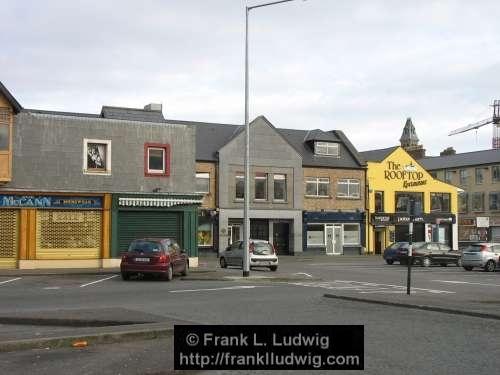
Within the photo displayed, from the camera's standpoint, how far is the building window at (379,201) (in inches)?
2205

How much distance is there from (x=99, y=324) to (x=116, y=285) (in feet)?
33.4

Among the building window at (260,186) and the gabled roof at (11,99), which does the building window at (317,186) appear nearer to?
the building window at (260,186)

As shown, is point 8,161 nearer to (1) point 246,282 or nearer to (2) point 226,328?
(1) point 246,282

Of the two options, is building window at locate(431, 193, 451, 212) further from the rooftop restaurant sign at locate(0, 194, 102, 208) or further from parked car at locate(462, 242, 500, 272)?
the rooftop restaurant sign at locate(0, 194, 102, 208)

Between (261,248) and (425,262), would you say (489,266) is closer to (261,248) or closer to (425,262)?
(425,262)

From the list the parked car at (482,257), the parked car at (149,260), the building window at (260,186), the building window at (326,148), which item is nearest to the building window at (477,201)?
the building window at (326,148)

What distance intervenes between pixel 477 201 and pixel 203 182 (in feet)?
120

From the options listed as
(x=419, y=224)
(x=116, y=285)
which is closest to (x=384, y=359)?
(x=116, y=285)

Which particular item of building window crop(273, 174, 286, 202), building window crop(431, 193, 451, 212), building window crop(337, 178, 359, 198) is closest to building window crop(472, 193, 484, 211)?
building window crop(431, 193, 451, 212)

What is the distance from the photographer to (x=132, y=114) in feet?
119

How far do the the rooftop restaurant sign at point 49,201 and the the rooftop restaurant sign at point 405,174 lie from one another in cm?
3169

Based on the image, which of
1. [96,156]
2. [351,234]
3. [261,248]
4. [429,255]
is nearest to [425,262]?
[429,255]

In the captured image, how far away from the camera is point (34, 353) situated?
364 inches

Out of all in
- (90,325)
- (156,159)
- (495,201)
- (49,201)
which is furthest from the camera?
(495,201)
